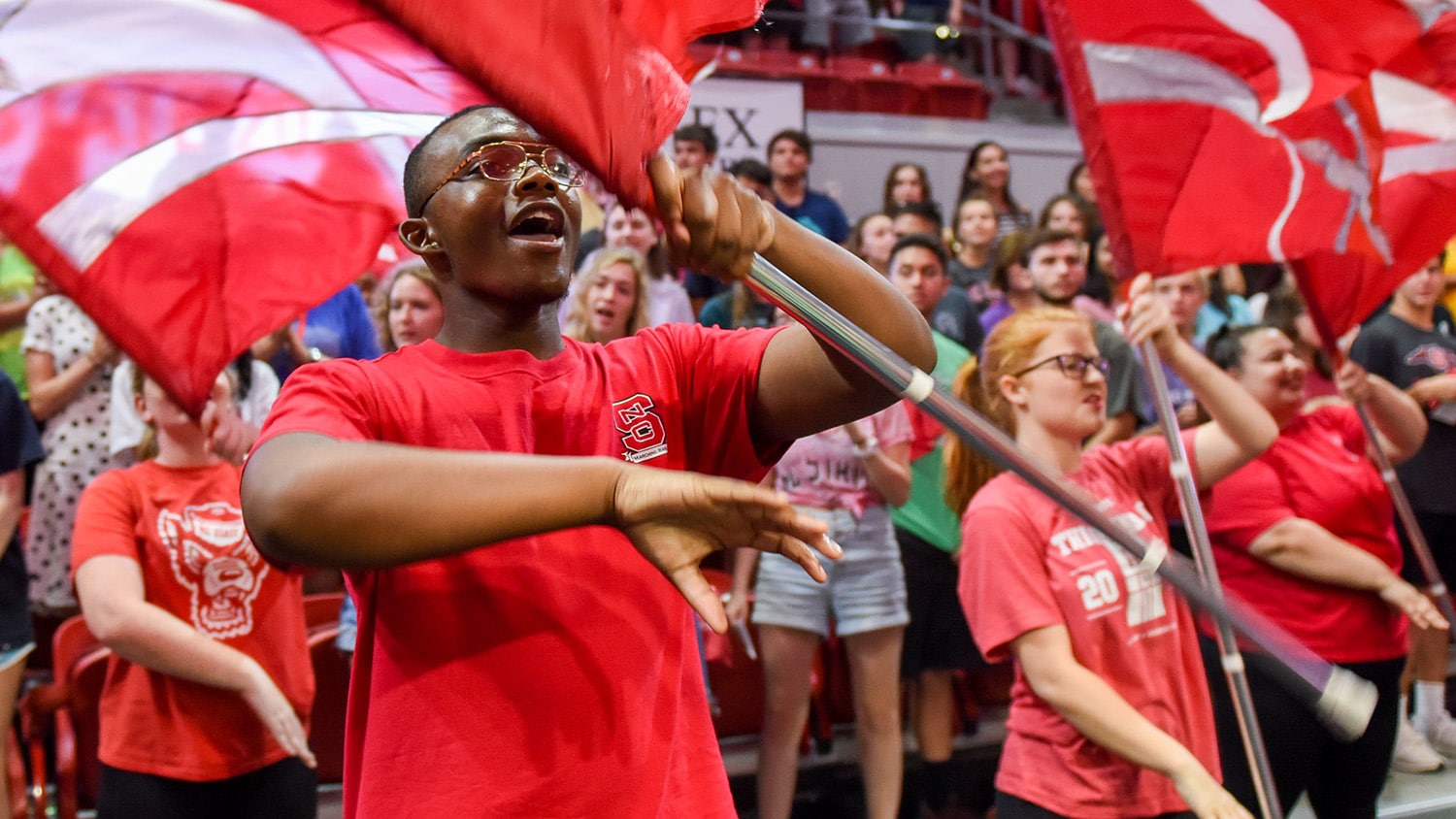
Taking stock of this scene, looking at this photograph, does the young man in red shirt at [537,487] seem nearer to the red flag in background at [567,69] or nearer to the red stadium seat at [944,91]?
the red flag in background at [567,69]

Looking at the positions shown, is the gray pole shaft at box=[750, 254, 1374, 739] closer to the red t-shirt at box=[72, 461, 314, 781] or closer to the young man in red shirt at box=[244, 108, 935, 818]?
the young man in red shirt at box=[244, 108, 935, 818]

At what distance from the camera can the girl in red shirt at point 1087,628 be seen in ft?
8.92

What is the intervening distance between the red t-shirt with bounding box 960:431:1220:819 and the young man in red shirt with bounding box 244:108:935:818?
1132mm

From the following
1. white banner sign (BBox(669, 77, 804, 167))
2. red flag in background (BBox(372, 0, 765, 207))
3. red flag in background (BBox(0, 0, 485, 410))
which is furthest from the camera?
white banner sign (BBox(669, 77, 804, 167))

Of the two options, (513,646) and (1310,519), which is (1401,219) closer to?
(1310,519)

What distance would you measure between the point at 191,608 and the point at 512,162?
6.90ft

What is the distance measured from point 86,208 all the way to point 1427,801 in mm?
4975

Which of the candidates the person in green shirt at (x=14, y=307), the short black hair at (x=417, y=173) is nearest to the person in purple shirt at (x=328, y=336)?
the person in green shirt at (x=14, y=307)

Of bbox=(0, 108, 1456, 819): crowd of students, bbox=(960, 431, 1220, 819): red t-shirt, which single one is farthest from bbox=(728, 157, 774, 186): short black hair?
bbox=(960, 431, 1220, 819): red t-shirt

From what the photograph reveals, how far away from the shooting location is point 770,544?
1373 mm

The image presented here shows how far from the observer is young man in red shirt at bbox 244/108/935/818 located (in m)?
1.34

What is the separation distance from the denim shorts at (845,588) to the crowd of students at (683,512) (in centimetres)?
1

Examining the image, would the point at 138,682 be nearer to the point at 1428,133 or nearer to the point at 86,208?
the point at 86,208

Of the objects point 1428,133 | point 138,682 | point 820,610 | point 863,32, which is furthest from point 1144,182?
point 863,32
